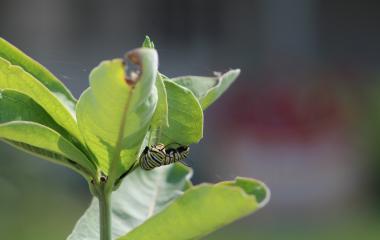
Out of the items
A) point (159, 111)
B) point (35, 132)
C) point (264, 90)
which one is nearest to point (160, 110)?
point (159, 111)

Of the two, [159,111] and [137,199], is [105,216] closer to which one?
[159,111]

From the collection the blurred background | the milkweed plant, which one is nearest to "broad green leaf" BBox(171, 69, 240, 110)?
the milkweed plant

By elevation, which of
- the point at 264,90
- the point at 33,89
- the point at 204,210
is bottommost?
the point at 204,210

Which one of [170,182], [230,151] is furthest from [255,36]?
[170,182]

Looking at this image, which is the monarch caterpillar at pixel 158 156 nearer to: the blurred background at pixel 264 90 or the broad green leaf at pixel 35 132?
the broad green leaf at pixel 35 132

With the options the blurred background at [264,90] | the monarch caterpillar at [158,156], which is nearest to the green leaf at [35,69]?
the monarch caterpillar at [158,156]

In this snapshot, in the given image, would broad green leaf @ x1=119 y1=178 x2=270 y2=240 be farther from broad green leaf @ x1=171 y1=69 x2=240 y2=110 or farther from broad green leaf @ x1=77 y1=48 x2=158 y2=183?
broad green leaf @ x1=171 y1=69 x2=240 y2=110
